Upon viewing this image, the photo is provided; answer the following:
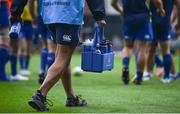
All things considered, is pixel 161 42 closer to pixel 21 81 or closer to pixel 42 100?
pixel 21 81

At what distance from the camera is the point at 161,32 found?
11.9 meters

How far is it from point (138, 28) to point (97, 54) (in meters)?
3.91

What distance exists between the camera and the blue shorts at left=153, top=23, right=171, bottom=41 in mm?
11867

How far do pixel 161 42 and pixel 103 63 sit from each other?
171 inches

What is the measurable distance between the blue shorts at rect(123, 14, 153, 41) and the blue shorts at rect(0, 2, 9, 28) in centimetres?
234

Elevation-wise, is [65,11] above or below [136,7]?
above

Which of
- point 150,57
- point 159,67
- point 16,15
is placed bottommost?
point 159,67

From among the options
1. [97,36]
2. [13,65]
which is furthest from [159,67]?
[97,36]

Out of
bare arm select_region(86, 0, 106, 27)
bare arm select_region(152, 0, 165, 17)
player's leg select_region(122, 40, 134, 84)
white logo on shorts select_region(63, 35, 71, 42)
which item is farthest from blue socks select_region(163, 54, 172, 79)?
white logo on shorts select_region(63, 35, 71, 42)

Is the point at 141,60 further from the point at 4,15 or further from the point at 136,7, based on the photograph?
the point at 4,15

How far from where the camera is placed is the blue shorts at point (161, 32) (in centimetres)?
1187

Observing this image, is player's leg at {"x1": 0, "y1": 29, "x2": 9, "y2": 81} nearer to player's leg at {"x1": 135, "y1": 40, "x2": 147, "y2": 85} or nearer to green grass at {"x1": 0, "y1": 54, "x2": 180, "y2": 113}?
green grass at {"x1": 0, "y1": 54, "x2": 180, "y2": 113}

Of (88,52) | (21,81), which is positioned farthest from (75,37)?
(21,81)

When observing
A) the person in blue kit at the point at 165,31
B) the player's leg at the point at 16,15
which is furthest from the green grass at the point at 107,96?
the player's leg at the point at 16,15
